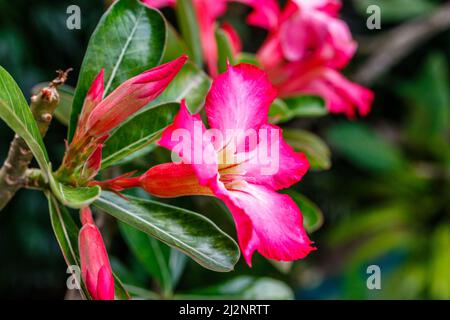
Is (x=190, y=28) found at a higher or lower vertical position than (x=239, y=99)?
higher

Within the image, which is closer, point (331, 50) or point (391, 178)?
point (331, 50)

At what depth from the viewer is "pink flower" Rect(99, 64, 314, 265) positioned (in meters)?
0.43

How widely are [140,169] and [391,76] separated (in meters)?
2.37

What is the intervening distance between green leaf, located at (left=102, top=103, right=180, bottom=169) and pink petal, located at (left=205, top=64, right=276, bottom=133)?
10 cm

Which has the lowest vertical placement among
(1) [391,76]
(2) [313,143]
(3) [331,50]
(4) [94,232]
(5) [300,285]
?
(5) [300,285]

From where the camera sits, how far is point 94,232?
47 cm

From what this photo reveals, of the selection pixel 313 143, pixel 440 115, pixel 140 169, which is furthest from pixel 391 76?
pixel 140 169

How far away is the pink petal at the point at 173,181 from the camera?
469mm

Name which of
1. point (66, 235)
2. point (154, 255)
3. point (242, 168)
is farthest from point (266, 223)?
point (154, 255)

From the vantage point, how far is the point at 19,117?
1.43ft

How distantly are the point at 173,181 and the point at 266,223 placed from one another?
85 millimetres

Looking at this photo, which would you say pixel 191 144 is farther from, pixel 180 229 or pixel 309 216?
pixel 309 216

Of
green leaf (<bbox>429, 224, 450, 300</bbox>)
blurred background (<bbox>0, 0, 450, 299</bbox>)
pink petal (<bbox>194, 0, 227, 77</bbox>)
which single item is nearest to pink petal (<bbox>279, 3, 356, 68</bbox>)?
pink petal (<bbox>194, 0, 227, 77</bbox>)

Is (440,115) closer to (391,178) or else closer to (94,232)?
(391,178)
